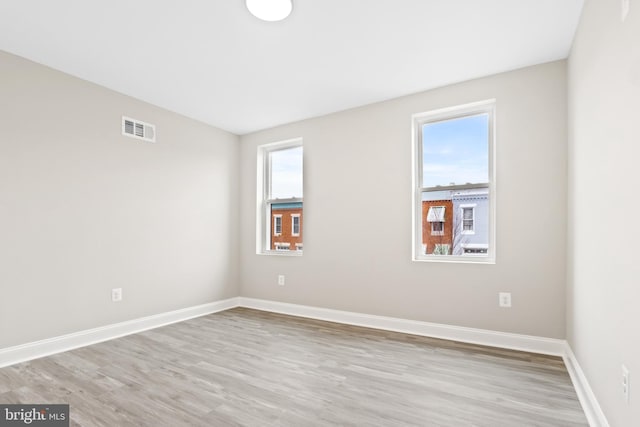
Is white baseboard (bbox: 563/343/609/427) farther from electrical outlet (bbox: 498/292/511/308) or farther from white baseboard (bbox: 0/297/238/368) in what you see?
white baseboard (bbox: 0/297/238/368)

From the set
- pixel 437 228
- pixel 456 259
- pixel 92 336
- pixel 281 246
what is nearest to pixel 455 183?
pixel 437 228

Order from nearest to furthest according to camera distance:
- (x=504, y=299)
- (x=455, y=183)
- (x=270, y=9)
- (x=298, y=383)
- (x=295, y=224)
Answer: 1. (x=270, y=9)
2. (x=298, y=383)
3. (x=504, y=299)
4. (x=455, y=183)
5. (x=295, y=224)

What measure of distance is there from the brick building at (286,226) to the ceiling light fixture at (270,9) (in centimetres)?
254

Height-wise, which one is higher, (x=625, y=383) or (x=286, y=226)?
(x=286, y=226)

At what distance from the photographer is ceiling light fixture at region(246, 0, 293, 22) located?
211 cm

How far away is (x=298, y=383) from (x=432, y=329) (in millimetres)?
1639

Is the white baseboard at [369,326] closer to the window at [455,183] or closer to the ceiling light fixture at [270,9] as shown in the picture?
the window at [455,183]

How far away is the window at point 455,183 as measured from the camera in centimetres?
321

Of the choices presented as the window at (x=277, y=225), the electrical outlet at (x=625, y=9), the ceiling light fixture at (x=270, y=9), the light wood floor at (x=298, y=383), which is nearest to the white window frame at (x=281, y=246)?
the window at (x=277, y=225)

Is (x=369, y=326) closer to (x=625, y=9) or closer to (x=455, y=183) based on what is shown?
(x=455, y=183)

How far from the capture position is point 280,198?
467 centimetres

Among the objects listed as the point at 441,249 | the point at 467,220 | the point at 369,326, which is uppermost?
the point at 467,220

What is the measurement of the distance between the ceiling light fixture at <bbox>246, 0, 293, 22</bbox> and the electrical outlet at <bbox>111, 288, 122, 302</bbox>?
296 centimetres

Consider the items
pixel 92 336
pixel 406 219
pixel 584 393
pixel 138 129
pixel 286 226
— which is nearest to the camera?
pixel 584 393
